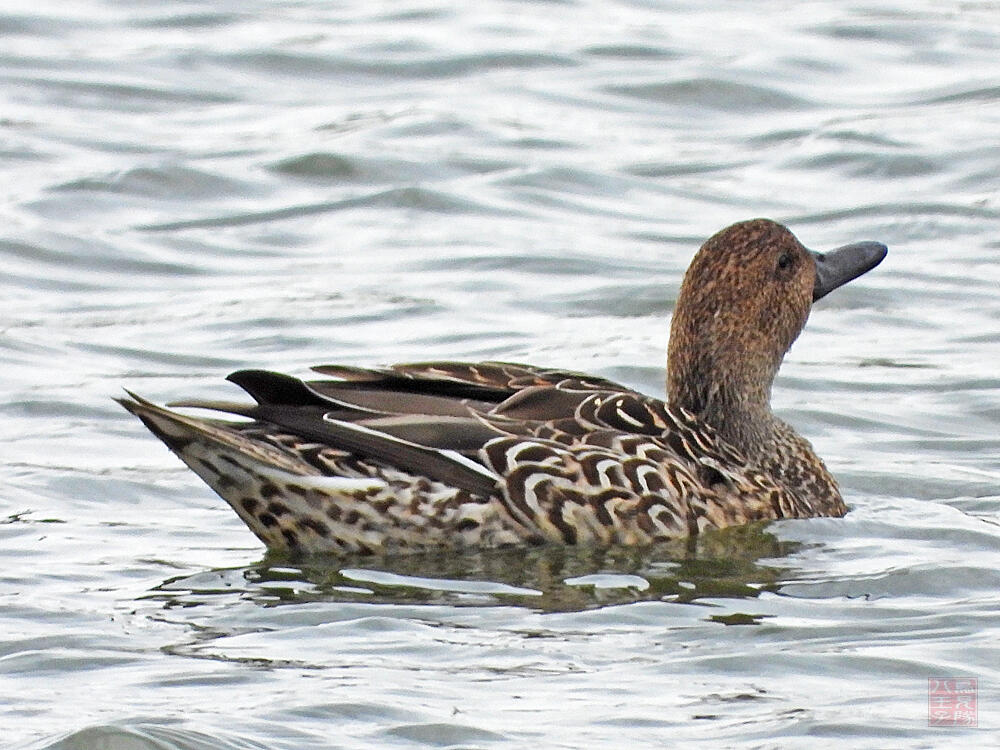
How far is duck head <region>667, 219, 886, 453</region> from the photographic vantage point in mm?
9211

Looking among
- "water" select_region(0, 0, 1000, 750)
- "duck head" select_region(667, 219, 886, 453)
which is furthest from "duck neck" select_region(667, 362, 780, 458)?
"water" select_region(0, 0, 1000, 750)

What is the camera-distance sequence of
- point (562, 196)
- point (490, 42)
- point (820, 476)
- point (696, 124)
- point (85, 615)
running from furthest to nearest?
point (490, 42)
point (696, 124)
point (562, 196)
point (820, 476)
point (85, 615)

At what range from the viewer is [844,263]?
9.66 metres

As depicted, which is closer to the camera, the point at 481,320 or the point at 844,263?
the point at 844,263

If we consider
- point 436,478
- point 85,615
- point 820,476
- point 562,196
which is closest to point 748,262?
point 820,476

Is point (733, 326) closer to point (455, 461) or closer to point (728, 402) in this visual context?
point (728, 402)

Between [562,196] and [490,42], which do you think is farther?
[490,42]

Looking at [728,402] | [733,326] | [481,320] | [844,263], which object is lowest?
[728,402]

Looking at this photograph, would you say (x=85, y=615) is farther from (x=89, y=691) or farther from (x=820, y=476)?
(x=820, y=476)

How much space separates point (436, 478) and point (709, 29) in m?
10.6

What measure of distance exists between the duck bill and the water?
81 cm

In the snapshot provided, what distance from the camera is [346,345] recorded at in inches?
466

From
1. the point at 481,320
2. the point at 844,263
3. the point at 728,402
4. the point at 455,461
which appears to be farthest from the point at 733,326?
the point at 481,320

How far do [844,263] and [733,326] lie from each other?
648 mm
